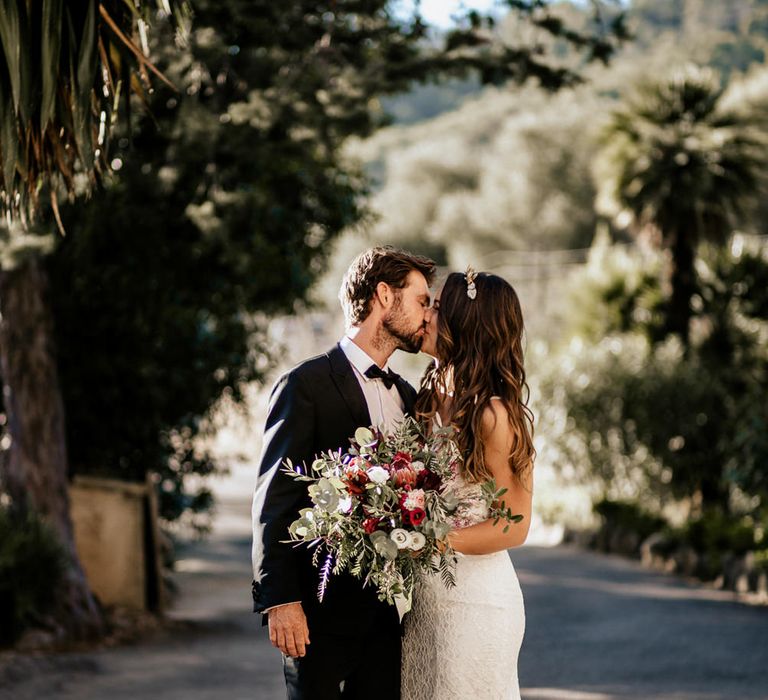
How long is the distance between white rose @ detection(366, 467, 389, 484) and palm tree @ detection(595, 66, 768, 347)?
13.7 meters

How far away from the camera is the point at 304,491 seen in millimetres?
3727

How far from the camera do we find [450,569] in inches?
149

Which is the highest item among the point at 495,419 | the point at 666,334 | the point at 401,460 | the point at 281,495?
the point at 666,334

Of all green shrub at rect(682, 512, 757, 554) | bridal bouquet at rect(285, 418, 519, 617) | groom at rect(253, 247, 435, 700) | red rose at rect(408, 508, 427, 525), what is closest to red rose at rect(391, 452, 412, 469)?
bridal bouquet at rect(285, 418, 519, 617)

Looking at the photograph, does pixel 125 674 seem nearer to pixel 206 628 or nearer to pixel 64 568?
pixel 64 568

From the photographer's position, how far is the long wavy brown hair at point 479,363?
3.72m

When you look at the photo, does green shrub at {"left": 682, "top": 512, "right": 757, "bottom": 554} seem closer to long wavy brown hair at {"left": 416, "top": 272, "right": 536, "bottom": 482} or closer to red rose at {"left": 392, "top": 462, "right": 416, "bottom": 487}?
long wavy brown hair at {"left": 416, "top": 272, "right": 536, "bottom": 482}

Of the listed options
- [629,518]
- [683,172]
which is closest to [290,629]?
[629,518]

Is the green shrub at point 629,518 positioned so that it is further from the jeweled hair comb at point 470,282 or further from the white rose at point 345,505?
the white rose at point 345,505

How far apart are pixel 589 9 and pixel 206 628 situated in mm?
5807

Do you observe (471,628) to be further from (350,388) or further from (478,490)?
(350,388)

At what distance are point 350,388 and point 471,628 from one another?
85 centimetres

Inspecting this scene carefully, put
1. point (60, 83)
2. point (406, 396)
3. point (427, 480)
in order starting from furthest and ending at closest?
point (60, 83), point (406, 396), point (427, 480)

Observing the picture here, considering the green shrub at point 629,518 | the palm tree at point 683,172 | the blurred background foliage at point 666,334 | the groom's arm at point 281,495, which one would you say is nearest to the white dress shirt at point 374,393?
the groom's arm at point 281,495
